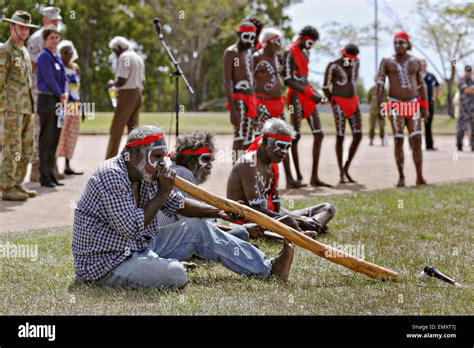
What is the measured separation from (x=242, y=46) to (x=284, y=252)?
215 inches

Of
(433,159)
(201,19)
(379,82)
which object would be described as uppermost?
(201,19)

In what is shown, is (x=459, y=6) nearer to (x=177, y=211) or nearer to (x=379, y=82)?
(x=379, y=82)

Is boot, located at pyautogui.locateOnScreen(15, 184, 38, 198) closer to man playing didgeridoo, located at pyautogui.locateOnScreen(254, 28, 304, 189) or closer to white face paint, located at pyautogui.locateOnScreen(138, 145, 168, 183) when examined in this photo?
man playing didgeridoo, located at pyautogui.locateOnScreen(254, 28, 304, 189)

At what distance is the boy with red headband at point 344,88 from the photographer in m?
12.4

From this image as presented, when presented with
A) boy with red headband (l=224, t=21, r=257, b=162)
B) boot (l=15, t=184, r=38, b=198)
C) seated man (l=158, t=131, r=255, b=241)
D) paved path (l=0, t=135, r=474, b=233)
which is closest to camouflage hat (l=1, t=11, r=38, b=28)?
boot (l=15, t=184, r=38, b=198)

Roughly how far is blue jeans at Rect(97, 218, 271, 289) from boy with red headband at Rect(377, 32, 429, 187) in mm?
6294

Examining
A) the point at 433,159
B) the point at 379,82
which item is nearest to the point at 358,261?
the point at 379,82

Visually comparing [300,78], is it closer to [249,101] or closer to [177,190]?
[249,101]

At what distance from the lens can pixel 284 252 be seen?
19.7ft

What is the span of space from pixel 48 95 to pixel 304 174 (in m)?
4.54

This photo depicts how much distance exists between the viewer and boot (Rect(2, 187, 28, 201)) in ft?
32.1

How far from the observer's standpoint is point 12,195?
977cm

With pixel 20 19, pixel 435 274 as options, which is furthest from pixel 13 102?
pixel 435 274

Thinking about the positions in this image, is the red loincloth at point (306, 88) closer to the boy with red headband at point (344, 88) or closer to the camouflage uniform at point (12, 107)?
the boy with red headband at point (344, 88)
